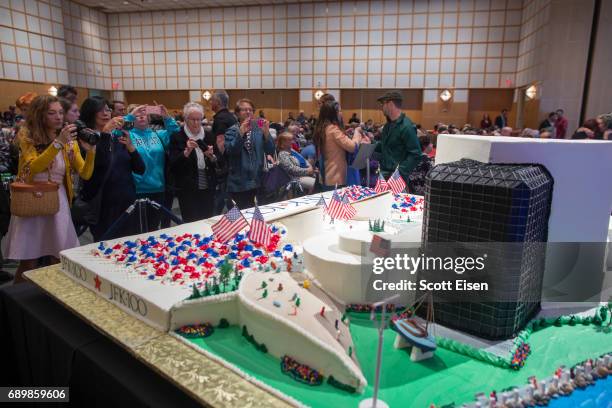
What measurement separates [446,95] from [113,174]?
15.0 m

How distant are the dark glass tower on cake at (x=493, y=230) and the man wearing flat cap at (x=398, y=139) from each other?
207 cm

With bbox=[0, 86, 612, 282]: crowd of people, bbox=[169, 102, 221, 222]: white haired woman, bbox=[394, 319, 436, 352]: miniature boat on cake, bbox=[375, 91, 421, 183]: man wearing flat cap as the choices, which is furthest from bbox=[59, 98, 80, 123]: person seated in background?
bbox=[394, 319, 436, 352]: miniature boat on cake

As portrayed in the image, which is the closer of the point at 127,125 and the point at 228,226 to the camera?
the point at 228,226

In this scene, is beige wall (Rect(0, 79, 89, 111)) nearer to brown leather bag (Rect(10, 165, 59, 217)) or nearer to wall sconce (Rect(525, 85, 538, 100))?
brown leather bag (Rect(10, 165, 59, 217))

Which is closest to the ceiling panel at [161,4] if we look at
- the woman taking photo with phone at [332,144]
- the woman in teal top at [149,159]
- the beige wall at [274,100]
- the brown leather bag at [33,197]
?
the beige wall at [274,100]

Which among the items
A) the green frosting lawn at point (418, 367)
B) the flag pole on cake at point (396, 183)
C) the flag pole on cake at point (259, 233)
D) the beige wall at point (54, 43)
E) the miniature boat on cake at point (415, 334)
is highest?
the beige wall at point (54, 43)

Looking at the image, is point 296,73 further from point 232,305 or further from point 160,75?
point 232,305

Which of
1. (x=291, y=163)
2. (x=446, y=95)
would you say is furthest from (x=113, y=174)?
(x=446, y=95)

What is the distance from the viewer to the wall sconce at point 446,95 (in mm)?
15773

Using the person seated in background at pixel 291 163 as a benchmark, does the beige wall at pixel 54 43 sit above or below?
above

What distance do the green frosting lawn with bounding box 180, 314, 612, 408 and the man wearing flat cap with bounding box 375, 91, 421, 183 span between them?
2.28 metres

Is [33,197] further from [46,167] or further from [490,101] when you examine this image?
[490,101]

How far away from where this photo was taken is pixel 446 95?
1580 centimetres

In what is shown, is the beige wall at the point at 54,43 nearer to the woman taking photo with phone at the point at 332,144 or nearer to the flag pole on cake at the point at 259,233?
the woman taking photo with phone at the point at 332,144
